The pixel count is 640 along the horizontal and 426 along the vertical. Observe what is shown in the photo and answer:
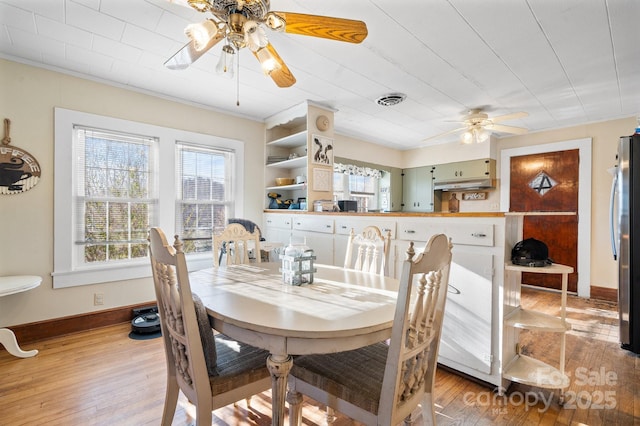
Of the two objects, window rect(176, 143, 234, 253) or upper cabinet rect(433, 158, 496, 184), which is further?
upper cabinet rect(433, 158, 496, 184)

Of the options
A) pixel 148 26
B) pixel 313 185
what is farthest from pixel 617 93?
pixel 148 26

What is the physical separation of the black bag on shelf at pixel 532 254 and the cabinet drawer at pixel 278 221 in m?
2.48

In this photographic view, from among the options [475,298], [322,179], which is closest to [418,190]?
[322,179]

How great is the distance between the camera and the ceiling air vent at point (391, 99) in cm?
334

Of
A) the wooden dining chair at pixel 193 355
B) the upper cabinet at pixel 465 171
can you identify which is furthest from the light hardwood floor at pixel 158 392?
the upper cabinet at pixel 465 171

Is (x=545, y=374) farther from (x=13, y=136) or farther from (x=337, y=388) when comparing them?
(x=13, y=136)

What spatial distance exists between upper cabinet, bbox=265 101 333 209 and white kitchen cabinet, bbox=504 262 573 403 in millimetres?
2278

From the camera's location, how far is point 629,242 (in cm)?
251

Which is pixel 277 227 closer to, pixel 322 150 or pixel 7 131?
pixel 322 150

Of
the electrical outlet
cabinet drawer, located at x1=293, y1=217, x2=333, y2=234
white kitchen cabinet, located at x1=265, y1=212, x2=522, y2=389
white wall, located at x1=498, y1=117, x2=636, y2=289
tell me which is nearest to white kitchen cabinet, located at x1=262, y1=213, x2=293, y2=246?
cabinet drawer, located at x1=293, y1=217, x2=333, y2=234

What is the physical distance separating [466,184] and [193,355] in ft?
16.9

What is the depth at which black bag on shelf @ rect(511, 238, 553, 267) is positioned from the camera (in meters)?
1.98

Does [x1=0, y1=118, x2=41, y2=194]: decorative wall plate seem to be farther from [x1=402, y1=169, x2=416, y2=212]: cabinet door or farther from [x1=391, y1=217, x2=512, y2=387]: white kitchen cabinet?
[x1=402, y1=169, x2=416, y2=212]: cabinet door

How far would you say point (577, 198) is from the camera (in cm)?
436
